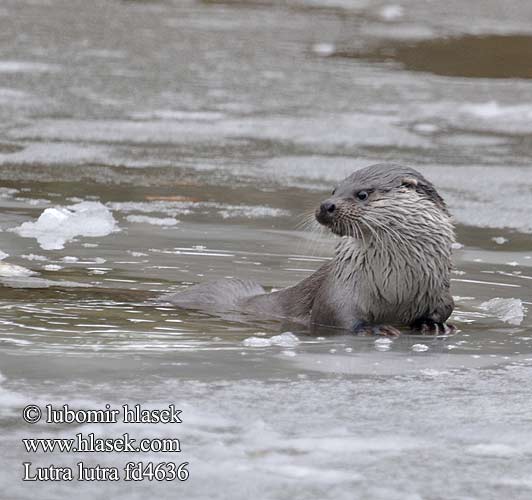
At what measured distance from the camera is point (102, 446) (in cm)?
287

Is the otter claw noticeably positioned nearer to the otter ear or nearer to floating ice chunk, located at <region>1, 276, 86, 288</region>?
the otter ear

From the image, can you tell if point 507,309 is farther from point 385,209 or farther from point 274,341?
point 274,341

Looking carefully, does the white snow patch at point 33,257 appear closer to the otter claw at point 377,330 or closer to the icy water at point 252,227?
the icy water at point 252,227

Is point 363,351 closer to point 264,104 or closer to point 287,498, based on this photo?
point 287,498

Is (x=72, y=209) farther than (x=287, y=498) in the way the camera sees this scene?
Yes

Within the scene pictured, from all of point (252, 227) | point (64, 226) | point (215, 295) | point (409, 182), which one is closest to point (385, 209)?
point (409, 182)

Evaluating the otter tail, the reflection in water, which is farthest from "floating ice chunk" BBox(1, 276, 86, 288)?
the reflection in water

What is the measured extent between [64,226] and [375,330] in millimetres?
1921

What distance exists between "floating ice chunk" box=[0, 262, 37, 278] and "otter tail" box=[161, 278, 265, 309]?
563 millimetres

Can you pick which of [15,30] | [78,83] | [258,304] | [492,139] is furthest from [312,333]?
[15,30]

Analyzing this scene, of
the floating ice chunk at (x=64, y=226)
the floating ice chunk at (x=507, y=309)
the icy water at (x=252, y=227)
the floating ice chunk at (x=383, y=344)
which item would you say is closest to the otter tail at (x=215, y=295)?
the icy water at (x=252, y=227)

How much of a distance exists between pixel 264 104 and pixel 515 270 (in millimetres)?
3622

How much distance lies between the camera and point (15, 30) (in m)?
10.8

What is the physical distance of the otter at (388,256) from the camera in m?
4.46
